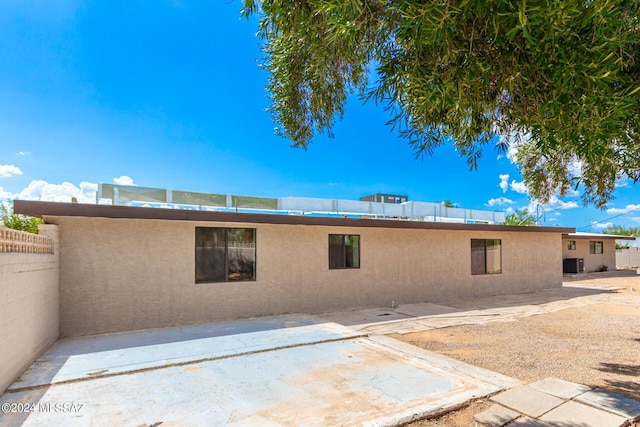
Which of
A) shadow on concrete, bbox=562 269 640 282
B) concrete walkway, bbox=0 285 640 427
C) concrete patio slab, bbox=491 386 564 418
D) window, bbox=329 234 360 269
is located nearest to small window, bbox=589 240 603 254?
shadow on concrete, bbox=562 269 640 282

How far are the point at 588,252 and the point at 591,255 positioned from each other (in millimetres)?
360

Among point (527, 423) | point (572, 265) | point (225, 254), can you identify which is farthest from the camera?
point (572, 265)

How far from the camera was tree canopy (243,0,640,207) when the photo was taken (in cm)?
255

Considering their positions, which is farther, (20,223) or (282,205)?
(282,205)

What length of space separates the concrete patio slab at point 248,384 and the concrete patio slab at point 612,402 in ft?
2.69

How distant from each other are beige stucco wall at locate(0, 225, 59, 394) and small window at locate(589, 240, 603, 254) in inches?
1108

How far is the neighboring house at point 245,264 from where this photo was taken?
7.05 metres

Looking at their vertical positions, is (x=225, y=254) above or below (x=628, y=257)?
above

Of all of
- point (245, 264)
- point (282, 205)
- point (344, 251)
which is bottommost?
point (245, 264)

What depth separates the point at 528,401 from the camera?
159 inches

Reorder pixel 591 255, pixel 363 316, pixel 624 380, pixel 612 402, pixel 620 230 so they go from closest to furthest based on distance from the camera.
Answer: pixel 612 402, pixel 624 380, pixel 363 316, pixel 591 255, pixel 620 230

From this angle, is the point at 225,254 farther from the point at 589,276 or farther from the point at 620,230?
the point at 620,230

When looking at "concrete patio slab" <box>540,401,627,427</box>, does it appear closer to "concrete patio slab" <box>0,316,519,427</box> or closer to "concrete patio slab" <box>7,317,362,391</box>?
"concrete patio slab" <box>0,316,519,427</box>

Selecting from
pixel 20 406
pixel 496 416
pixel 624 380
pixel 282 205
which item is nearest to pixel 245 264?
pixel 282 205
